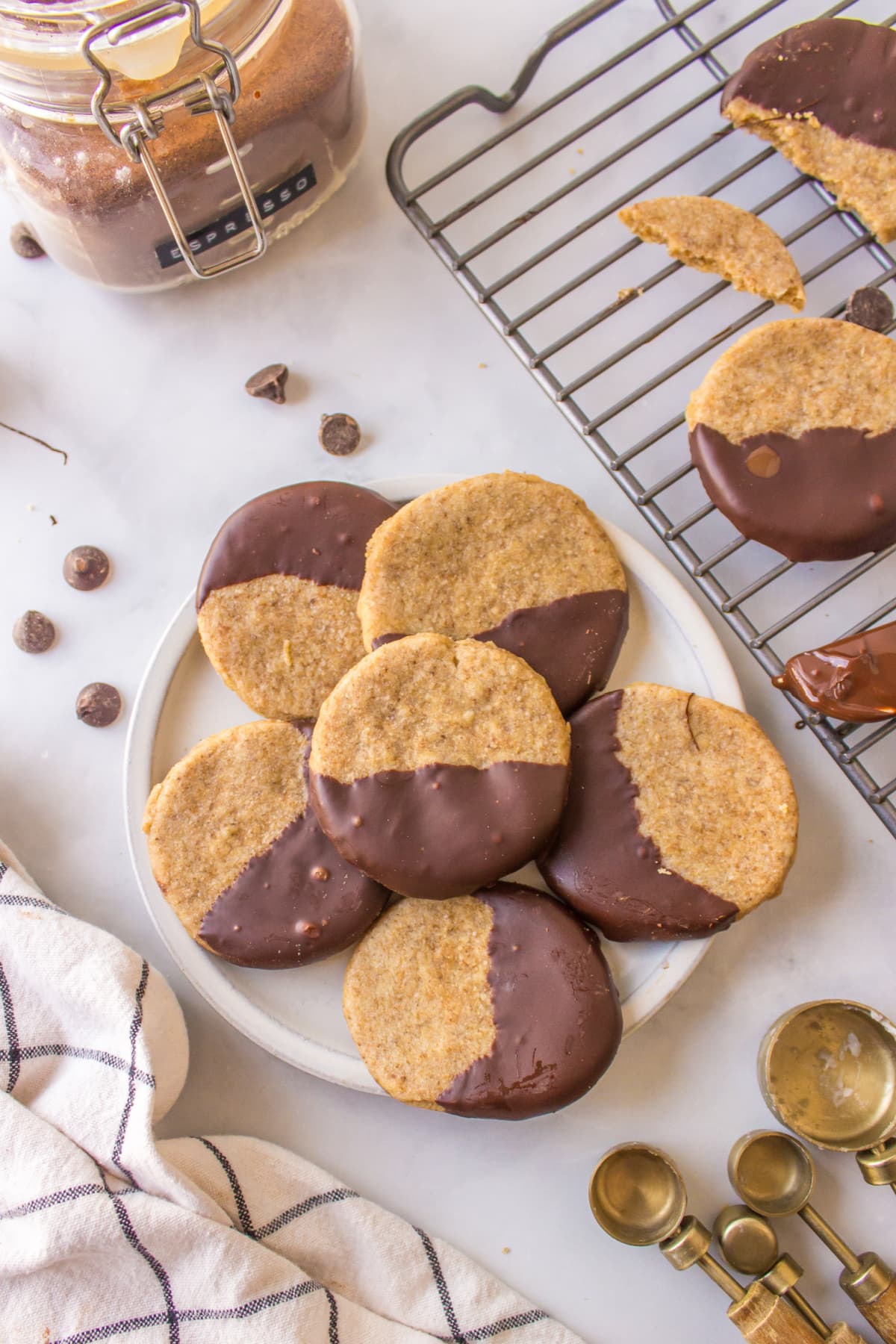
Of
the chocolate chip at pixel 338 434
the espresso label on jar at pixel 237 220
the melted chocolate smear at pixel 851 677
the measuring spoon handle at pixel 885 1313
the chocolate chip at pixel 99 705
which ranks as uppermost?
the espresso label on jar at pixel 237 220

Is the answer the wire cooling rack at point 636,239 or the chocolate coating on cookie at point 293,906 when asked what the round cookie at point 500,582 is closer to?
the wire cooling rack at point 636,239

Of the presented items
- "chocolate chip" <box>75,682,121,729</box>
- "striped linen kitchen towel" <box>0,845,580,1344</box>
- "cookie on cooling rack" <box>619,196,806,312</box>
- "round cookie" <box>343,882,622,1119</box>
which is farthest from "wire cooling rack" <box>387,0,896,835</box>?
"striped linen kitchen towel" <box>0,845,580,1344</box>

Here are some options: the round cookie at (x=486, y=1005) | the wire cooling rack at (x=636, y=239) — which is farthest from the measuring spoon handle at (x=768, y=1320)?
the wire cooling rack at (x=636, y=239)

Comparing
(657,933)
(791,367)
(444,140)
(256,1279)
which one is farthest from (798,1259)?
(444,140)

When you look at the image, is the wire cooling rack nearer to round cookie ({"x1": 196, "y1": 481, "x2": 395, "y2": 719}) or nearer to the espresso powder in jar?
the espresso powder in jar

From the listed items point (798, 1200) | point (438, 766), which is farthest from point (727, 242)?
point (798, 1200)
